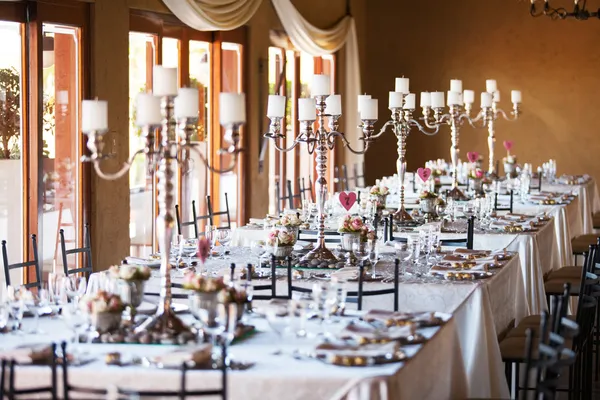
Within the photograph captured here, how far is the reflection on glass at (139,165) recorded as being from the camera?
8508 millimetres

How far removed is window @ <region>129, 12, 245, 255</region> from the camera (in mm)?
8641

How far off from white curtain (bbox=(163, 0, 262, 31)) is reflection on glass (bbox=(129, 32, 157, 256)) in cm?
36

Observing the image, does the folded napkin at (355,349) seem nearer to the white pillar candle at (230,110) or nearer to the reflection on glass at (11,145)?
the white pillar candle at (230,110)

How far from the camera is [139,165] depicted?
8789 mm

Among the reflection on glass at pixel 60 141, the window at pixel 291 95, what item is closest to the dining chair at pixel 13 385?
the reflection on glass at pixel 60 141

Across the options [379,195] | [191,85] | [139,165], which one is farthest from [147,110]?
[191,85]

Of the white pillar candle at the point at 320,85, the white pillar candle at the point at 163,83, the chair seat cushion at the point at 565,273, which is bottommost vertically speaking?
the chair seat cushion at the point at 565,273

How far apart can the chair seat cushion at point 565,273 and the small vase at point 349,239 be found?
2191mm

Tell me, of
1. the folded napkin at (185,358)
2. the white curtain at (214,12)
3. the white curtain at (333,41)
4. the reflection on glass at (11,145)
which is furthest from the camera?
the white curtain at (333,41)

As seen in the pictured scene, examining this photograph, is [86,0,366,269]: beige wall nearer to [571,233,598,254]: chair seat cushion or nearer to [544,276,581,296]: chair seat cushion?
[544,276,581,296]: chair seat cushion

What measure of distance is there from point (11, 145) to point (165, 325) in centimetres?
353

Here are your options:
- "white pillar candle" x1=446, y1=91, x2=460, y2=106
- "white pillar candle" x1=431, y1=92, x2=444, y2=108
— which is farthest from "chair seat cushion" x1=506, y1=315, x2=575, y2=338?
"white pillar candle" x1=446, y1=91, x2=460, y2=106

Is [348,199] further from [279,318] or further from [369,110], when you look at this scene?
[279,318]

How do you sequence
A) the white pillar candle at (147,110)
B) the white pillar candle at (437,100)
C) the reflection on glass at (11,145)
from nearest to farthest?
the white pillar candle at (147,110) < the reflection on glass at (11,145) < the white pillar candle at (437,100)
